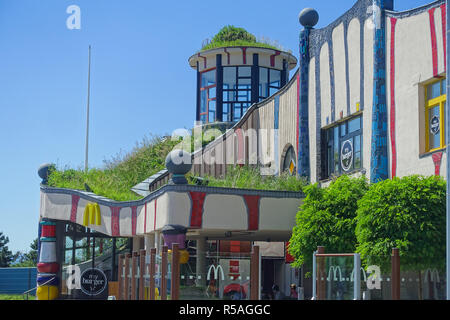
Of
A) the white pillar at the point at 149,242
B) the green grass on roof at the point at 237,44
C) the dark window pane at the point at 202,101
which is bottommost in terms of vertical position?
the white pillar at the point at 149,242

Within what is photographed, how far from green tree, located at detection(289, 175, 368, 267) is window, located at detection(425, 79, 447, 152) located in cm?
232

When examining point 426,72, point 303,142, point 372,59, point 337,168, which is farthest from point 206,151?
point 426,72

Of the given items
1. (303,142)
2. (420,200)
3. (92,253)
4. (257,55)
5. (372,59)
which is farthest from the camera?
(257,55)

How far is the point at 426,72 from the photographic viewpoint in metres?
18.2

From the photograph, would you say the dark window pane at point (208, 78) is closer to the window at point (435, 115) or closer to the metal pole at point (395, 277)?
the window at point (435, 115)

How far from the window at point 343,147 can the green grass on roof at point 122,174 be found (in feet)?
26.7

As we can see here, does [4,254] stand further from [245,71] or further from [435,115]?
[435,115]

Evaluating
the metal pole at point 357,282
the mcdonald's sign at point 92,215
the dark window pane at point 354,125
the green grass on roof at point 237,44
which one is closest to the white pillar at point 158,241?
the mcdonald's sign at point 92,215

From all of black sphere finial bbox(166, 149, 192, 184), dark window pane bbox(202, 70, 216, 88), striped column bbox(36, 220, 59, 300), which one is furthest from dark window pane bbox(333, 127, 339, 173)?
dark window pane bbox(202, 70, 216, 88)

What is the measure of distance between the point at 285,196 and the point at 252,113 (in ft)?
28.6

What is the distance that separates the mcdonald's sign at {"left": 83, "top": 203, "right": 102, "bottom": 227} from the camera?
87.0 feet

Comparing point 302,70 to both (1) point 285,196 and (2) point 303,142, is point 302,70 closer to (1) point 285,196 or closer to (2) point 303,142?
(2) point 303,142

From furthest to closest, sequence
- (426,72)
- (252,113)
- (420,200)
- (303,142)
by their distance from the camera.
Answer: (252,113), (303,142), (426,72), (420,200)

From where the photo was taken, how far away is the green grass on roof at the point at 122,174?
29.8 meters
